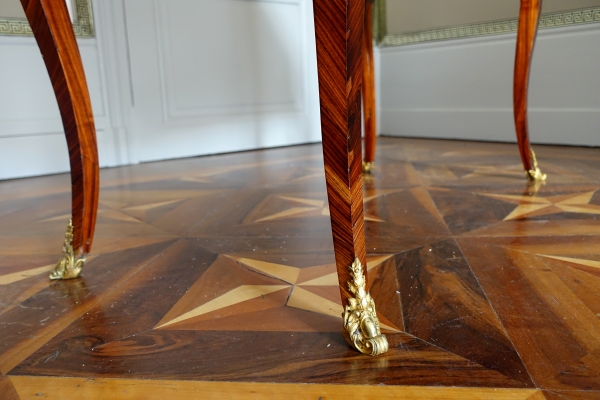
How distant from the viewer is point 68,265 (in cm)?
60

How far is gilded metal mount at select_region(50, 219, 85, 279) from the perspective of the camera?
601 mm

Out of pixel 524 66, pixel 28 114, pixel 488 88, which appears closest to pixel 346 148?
pixel 524 66

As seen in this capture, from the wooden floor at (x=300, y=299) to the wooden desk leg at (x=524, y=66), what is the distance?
0.08m

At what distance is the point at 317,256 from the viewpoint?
653 millimetres

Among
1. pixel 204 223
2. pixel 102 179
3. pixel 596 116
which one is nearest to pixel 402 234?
pixel 204 223

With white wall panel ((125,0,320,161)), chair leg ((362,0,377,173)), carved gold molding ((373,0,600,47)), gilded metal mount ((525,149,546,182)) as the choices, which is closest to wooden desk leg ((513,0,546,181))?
gilded metal mount ((525,149,546,182))

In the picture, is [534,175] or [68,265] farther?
[534,175]

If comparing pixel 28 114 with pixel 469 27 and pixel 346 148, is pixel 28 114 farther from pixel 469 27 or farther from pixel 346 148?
pixel 469 27

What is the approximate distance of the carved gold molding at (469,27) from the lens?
1.59 metres

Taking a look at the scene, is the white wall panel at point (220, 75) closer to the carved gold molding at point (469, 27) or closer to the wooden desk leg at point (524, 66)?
the carved gold molding at point (469, 27)

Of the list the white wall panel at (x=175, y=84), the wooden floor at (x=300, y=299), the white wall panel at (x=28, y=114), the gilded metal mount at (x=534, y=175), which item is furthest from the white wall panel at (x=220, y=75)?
the gilded metal mount at (x=534, y=175)

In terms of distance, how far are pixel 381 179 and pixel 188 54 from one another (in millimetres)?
901

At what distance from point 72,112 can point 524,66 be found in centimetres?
80

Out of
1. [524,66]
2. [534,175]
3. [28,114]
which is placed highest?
[524,66]
